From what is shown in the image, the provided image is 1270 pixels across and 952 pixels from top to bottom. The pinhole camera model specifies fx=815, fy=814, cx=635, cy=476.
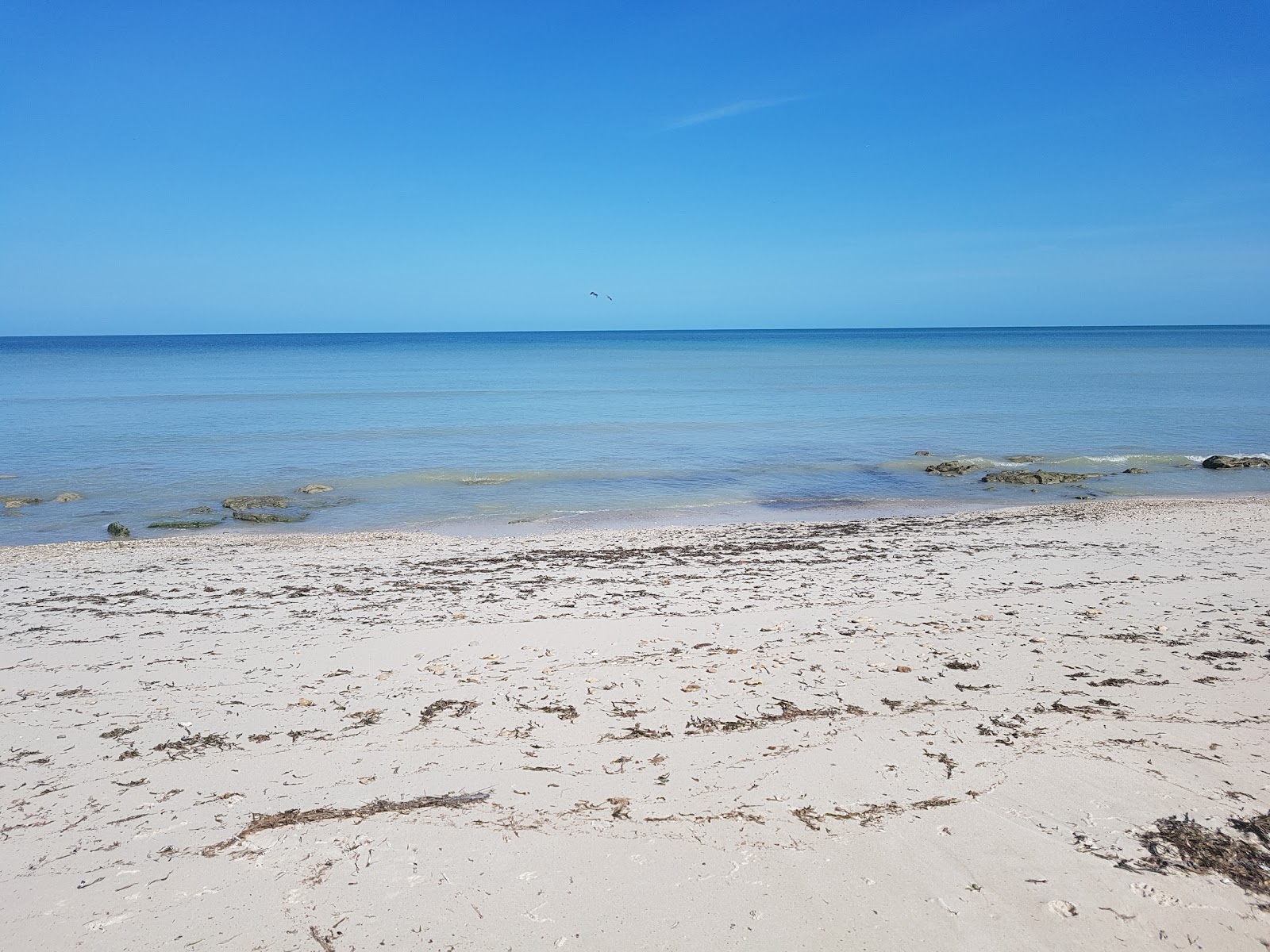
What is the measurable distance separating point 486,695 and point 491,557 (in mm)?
6231

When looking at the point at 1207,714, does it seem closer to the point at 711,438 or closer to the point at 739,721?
the point at 739,721

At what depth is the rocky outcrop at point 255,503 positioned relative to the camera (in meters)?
17.9

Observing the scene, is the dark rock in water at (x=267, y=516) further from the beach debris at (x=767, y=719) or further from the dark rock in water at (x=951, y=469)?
the dark rock in water at (x=951, y=469)

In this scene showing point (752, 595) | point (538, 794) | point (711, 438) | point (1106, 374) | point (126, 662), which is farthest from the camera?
point (1106, 374)

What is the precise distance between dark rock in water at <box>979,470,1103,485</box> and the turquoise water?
535 millimetres

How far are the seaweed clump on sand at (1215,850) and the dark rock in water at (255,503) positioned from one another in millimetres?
17396

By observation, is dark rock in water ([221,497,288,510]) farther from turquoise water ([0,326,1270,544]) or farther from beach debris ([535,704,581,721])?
beach debris ([535,704,581,721])

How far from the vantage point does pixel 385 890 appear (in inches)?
160

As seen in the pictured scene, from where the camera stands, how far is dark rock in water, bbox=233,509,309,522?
16.7m

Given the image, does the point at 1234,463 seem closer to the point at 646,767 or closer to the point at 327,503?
the point at 646,767

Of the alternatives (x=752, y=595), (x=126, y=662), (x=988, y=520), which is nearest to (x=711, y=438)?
(x=988, y=520)

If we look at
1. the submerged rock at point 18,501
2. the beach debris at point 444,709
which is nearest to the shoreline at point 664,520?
the submerged rock at point 18,501

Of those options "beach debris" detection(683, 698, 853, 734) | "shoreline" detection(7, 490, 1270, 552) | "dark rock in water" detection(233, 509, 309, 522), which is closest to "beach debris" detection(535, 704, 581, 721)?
"beach debris" detection(683, 698, 853, 734)

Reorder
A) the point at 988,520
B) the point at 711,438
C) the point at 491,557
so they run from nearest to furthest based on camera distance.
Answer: the point at 491,557 < the point at 988,520 < the point at 711,438
